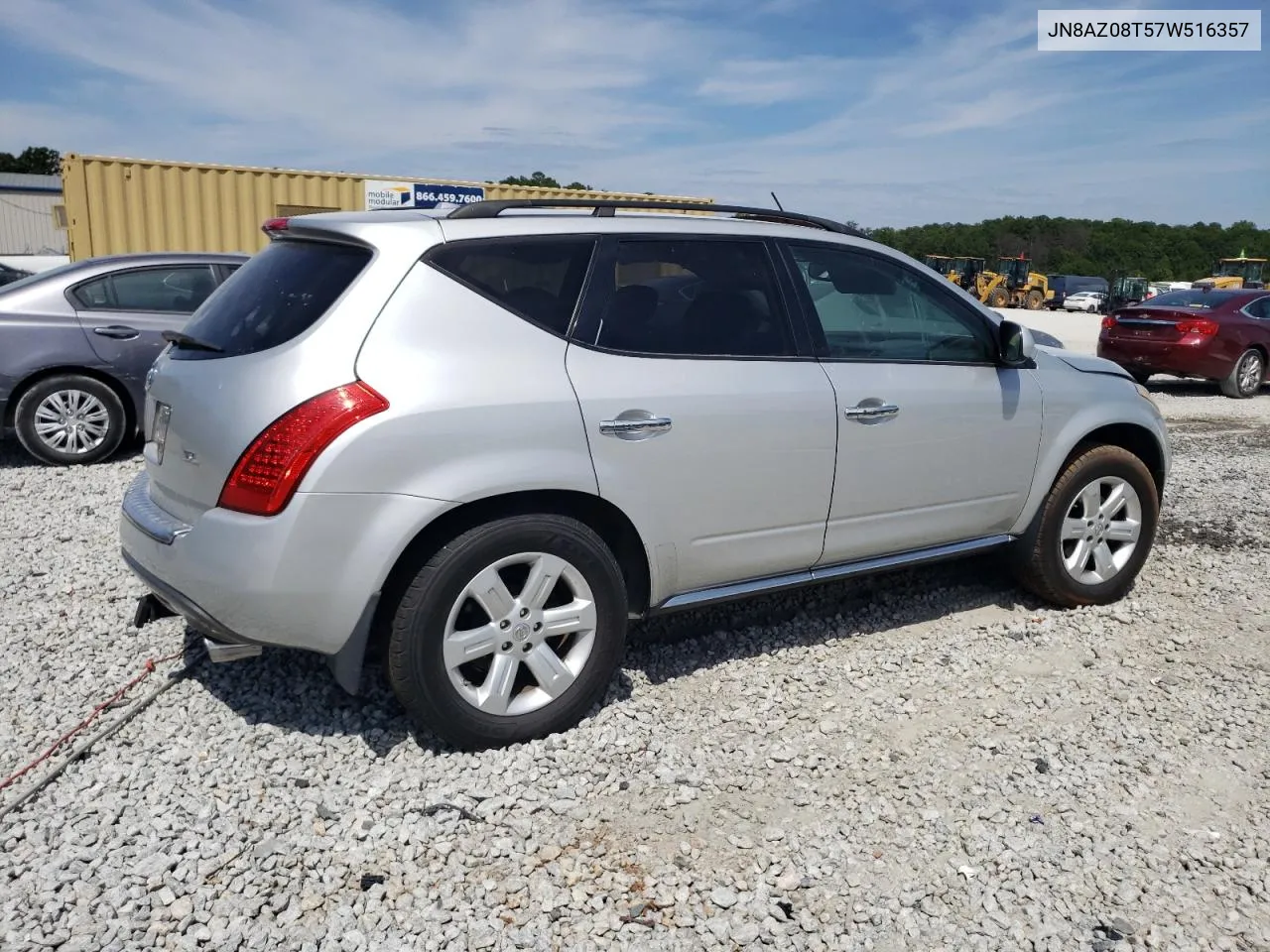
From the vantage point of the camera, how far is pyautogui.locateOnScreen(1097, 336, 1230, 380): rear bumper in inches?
517

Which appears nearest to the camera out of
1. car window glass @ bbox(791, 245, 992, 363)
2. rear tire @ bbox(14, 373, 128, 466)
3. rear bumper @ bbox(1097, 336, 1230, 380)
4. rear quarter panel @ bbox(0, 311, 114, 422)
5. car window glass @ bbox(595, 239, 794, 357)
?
car window glass @ bbox(595, 239, 794, 357)

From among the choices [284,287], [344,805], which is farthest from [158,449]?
[344,805]

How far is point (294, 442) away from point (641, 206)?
5.98ft

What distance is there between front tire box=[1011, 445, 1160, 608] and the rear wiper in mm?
3434

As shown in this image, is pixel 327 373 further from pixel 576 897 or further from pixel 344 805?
pixel 576 897

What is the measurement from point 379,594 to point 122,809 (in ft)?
3.24

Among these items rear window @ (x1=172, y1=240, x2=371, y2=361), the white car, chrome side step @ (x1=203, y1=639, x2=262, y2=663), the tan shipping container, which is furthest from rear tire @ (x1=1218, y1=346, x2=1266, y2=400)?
the white car

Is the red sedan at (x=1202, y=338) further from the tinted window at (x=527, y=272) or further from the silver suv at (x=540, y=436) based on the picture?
the tinted window at (x=527, y=272)

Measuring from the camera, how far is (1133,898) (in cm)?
272

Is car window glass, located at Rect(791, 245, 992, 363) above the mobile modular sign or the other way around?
the other way around

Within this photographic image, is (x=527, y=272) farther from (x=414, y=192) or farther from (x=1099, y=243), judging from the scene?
(x=1099, y=243)

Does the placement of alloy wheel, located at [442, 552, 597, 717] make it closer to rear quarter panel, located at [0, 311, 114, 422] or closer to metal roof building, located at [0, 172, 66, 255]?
rear quarter panel, located at [0, 311, 114, 422]

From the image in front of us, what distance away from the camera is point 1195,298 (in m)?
Result: 14.1

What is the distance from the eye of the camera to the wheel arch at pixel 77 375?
Answer: 7176 millimetres
